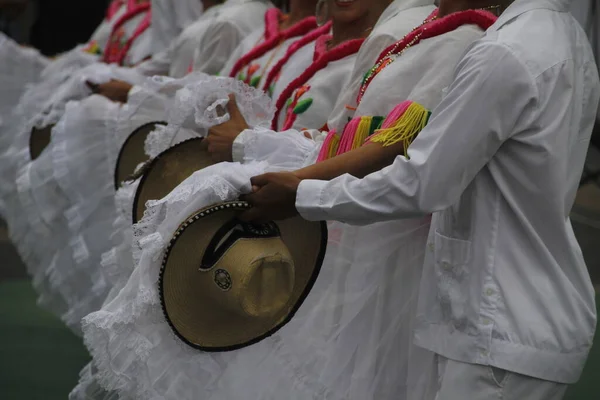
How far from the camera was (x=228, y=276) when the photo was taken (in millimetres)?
2436

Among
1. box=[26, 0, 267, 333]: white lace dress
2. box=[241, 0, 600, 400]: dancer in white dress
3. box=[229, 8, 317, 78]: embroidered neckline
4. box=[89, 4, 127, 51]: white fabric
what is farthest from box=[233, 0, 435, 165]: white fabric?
box=[89, 4, 127, 51]: white fabric

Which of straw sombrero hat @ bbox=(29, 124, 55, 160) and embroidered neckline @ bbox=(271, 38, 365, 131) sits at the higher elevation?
embroidered neckline @ bbox=(271, 38, 365, 131)

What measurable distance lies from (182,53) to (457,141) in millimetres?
3629

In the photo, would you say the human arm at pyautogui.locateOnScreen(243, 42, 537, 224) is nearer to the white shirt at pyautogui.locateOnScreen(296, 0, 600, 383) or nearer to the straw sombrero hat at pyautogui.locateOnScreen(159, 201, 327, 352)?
the white shirt at pyautogui.locateOnScreen(296, 0, 600, 383)

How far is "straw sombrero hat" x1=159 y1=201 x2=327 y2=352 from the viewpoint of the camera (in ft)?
7.99

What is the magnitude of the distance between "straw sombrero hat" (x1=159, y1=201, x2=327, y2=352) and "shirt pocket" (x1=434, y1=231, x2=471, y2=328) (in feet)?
1.00

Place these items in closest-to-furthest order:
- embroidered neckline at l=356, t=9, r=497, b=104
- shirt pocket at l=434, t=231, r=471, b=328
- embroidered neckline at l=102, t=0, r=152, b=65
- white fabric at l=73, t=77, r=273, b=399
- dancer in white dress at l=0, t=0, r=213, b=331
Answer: shirt pocket at l=434, t=231, r=471, b=328
white fabric at l=73, t=77, r=273, b=399
embroidered neckline at l=356, t=9, r=497, b=104
dancer in white dress at l=0, t=0, r=213, b=331
embroidered neckline at l=102, t=0, r=152, b=65

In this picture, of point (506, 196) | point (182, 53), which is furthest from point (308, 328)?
point (182, 53)

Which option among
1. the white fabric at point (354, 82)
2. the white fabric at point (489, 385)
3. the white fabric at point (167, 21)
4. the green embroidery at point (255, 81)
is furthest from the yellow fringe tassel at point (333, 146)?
the white fabric at point (167, 21)

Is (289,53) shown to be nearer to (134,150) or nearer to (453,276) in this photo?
(134,150)

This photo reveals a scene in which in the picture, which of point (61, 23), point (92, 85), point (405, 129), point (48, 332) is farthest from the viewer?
point (61, 23)

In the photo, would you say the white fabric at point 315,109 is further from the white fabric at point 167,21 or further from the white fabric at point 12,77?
the white fabric at point 12,77

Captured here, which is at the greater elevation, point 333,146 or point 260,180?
point 260,180

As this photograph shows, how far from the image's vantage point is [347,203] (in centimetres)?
224
